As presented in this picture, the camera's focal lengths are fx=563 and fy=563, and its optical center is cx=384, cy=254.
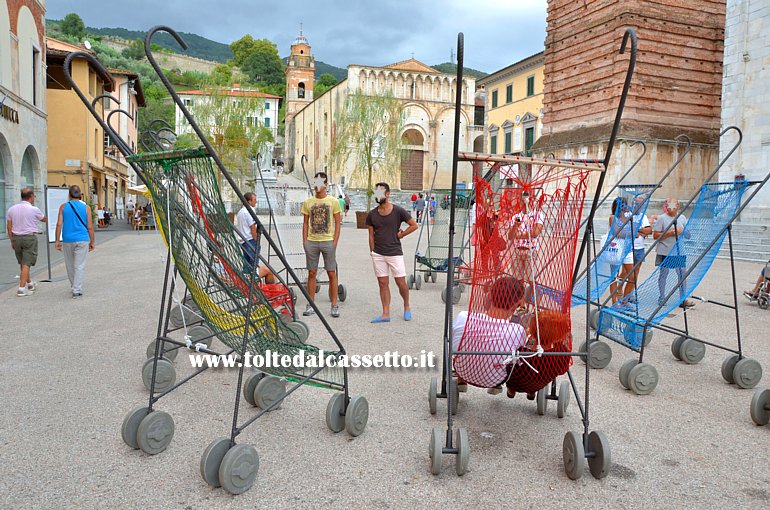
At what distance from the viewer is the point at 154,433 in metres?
3.55

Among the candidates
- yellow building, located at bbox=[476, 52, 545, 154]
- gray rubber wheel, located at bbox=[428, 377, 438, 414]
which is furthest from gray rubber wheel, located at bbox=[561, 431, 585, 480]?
yellow building, located at bbox=[476, 52, 545, 154]

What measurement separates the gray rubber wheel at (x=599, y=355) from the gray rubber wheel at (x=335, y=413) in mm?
2893

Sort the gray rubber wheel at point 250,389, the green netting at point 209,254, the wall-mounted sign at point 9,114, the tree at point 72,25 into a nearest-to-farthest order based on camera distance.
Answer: the green netting at point 209,254 < the gray rubber wheel at point 250,389 < the wall-mounted sign at point 9,114 < the tree at point 72,25

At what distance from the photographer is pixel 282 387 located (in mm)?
4422

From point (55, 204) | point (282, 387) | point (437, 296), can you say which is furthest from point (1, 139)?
point (282, 387)

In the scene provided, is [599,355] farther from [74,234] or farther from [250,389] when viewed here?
[74,234]

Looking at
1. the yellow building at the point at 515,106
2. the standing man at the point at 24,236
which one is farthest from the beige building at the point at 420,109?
the standing man at the point at 24,236

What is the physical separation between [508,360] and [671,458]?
1.28 m

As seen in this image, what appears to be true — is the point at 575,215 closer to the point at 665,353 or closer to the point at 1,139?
the point at 665,353

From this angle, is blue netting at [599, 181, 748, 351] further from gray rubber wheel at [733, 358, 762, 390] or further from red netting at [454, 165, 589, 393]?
red netting at [454, 165, 589, 393]

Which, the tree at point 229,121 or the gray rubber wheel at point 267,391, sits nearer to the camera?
the gray rubber wheel at point 267,391

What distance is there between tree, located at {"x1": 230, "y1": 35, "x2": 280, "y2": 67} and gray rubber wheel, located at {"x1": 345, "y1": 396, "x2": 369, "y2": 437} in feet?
409

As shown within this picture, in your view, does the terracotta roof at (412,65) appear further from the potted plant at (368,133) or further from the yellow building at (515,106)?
the potted plant at (368,133)

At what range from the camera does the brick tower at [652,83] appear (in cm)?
2464
